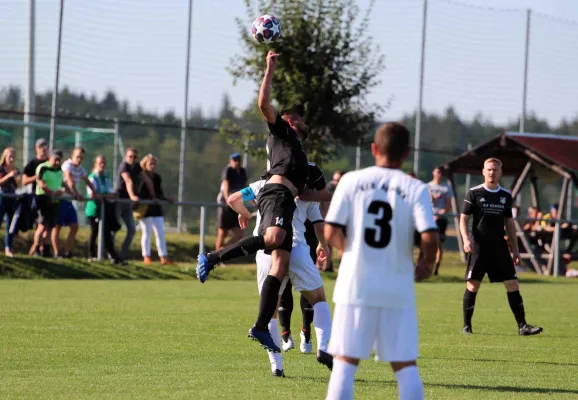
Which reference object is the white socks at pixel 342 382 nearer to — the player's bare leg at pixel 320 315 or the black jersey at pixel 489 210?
the player's bare leg at pixel 320 315

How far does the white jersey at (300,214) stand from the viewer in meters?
9.52

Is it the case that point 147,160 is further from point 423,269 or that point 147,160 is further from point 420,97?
point 423,269

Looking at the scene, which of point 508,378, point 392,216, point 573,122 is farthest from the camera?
point 573,122

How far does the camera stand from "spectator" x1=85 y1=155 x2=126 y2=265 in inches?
845

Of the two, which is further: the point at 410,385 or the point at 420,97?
the point at 420,97

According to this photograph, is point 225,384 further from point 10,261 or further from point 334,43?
point 334,43

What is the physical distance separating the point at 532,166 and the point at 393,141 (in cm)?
2406

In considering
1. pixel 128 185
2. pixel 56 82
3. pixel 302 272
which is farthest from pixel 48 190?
pixel 302 272

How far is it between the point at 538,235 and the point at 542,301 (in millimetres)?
9126

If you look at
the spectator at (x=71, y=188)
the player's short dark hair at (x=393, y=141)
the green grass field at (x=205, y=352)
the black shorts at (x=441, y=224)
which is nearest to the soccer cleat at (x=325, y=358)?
the green grass field at (x=205, y=352)

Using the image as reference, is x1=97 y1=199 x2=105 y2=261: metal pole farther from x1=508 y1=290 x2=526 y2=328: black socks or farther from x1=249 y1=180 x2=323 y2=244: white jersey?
x1=249 y1=180 x2=323 y2=244: white jersey

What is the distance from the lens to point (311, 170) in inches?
380

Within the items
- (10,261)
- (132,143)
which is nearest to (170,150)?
(132,143)

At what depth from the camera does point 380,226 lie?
6.16m
